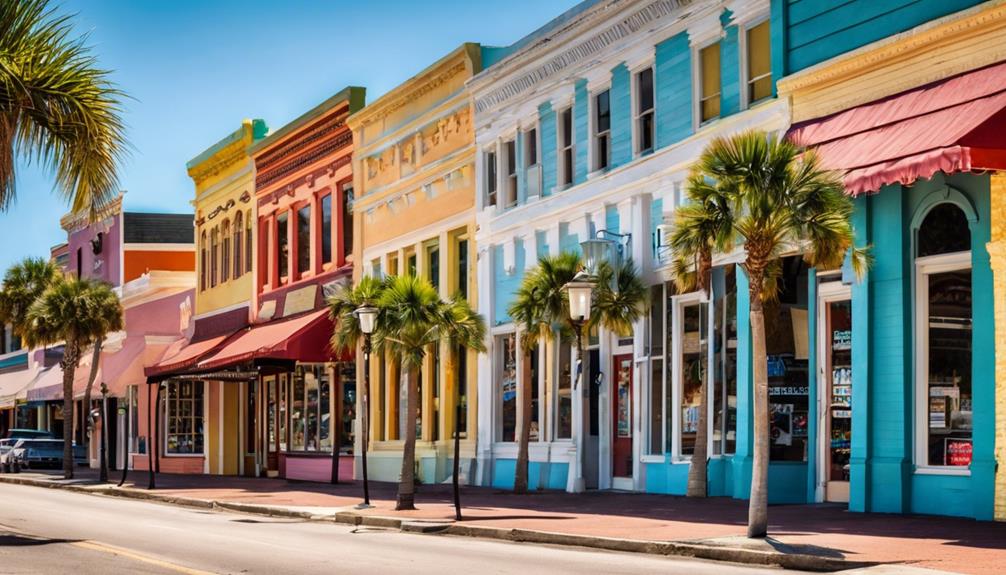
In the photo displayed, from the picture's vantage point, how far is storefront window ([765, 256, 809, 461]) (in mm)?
24016

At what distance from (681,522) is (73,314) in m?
31.6

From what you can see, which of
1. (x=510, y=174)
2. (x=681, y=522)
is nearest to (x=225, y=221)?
(x=510, y=174)

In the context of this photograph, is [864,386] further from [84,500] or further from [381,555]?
[84,500]

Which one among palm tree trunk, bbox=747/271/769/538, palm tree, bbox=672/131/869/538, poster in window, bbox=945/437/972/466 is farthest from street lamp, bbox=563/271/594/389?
palm tree trunk, bbox=747/271/769/538

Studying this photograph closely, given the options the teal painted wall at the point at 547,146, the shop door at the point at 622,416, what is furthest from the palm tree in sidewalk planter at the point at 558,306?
the teal painted wall at the point at 547,146

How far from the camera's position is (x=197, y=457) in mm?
51344

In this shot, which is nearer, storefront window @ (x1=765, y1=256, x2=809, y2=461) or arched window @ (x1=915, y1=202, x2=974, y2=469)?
arched window @ (x1=915, y1=202, x2=974, y2=469)

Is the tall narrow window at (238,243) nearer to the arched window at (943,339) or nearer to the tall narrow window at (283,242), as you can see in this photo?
the tall narrow window at (283,242)

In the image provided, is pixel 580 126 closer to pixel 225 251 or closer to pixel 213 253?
pixel 225 251

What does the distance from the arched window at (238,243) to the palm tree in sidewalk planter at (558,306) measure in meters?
21.1

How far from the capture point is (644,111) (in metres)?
27.9

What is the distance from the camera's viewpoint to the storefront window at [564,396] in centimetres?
3055

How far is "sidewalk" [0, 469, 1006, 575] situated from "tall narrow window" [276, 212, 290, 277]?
12.7 m

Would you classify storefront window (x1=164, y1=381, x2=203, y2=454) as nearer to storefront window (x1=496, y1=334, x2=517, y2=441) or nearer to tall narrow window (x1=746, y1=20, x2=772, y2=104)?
storefront window (x1=496, y1=334, x2=517, y2=441)
